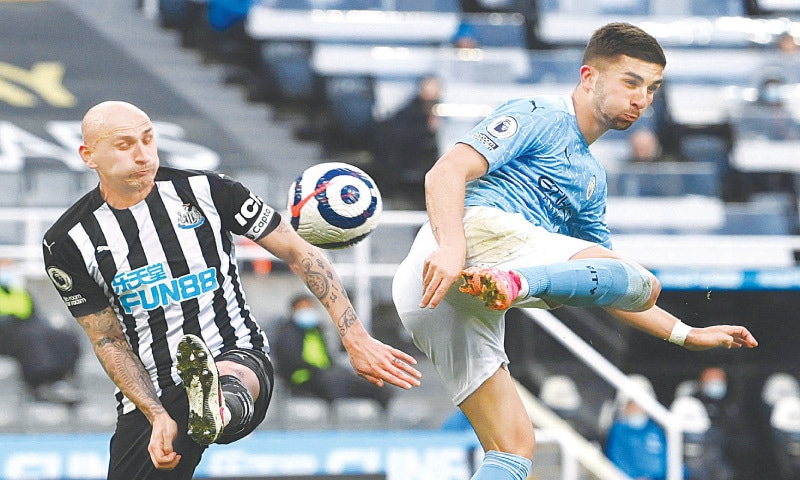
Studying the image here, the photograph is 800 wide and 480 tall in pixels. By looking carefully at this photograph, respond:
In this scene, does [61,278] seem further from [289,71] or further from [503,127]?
[289,71]

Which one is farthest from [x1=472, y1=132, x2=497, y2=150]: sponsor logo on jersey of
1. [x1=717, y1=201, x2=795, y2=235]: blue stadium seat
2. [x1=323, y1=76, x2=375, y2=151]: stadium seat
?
[x1=323, y1=76, x2=375, y2=151]: stadium seat

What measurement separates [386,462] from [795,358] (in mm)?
5554

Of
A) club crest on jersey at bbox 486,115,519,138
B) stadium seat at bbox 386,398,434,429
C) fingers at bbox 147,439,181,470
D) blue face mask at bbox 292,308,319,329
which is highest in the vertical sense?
club crest on jersey at bbox 486,115,519,138

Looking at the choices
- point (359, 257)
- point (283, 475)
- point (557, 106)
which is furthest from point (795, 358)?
point (557, 106)

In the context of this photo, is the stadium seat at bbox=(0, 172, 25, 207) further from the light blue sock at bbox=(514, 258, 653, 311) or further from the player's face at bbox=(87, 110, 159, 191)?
the light blue sock at bbox=(514, 258, 653, 311)

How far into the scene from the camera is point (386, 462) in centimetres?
842

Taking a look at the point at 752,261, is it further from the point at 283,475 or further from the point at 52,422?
the point at 52,422

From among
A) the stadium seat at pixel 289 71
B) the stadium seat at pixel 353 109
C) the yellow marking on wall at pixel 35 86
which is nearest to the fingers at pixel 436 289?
the stadium seat at pixel 353 109

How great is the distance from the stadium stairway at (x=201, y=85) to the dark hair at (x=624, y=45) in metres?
7.41

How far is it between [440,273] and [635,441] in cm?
527

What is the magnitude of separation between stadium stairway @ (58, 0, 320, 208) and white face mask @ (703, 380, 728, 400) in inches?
161

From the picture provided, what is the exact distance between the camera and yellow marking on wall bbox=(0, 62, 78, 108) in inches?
530

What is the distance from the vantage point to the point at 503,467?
474 cm

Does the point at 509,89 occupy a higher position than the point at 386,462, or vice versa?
the point at 509,89
